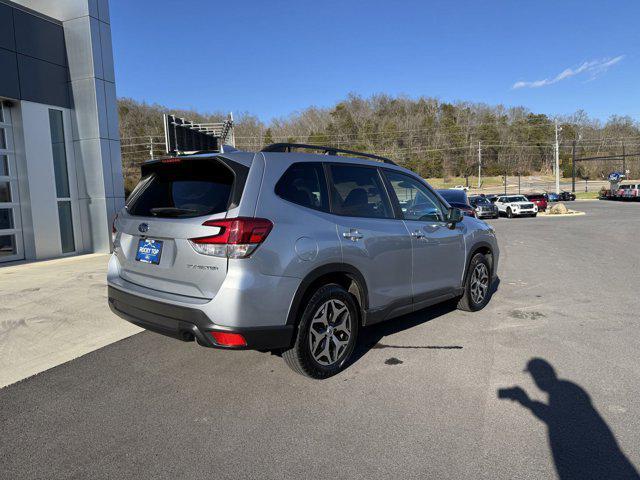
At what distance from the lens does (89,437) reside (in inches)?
114

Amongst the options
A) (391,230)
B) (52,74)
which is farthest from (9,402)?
(52,74)

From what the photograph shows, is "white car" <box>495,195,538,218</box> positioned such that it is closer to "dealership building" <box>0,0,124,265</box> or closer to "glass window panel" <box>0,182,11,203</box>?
"dealership building" <box>0,0,124,265</box>

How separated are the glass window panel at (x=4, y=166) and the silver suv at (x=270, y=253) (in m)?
8.76

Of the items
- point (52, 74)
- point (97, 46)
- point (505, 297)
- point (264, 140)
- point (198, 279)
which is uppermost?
point (264, 140)

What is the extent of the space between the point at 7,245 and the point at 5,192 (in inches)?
49.7

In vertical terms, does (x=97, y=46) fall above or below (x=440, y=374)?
above

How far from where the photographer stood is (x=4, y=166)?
1059 cm

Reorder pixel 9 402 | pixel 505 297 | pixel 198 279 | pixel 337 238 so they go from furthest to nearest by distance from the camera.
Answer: pixel 505 297, pixel 337 238, pixel 9 402, pixel 198 279

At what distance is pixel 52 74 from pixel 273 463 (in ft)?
39.5

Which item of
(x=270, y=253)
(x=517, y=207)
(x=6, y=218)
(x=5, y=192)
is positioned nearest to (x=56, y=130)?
(x=5, y=192)

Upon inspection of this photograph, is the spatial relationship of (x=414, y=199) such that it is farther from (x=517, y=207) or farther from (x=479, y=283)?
(x=517, y=207)

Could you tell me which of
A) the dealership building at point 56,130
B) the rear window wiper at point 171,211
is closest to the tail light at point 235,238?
the rear window wiper at point 171,211

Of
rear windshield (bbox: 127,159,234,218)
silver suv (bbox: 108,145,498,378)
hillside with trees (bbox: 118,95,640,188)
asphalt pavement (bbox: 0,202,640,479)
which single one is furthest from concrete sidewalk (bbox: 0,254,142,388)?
hillside with trees (bbox: 118,95,640,188)

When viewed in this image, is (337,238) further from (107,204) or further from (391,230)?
(107,204)
